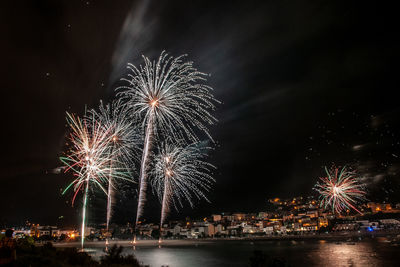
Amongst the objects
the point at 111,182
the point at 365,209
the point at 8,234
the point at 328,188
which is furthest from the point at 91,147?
the point at 365,209

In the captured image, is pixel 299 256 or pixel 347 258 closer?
pixel 347 258

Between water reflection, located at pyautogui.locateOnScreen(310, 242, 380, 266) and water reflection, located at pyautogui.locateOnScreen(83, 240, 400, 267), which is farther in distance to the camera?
water reflection, located at pyautogui.locateOnScreen(83, 240, 400, 267)

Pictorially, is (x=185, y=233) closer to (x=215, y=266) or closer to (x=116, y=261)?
(x=215, y=266)

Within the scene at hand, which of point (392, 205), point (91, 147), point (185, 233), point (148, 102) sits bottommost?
point (185, 233)

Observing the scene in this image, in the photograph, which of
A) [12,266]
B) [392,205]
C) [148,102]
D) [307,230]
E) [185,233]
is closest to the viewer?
[12,266]

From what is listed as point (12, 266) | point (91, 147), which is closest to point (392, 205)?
point (91, 147)

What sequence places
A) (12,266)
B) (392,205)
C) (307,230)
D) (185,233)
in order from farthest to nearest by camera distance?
(185,233)
(392,205)
(307,230)
(12,266)

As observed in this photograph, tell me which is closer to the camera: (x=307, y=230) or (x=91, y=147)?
(x=91, y=147)

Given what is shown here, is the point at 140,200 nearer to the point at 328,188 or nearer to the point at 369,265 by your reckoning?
the point at 369,265

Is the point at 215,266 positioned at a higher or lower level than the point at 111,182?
lower

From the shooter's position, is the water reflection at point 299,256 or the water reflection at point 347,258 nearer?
the water reflection at point 347,258

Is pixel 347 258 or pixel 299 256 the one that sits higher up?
pixel 347 258
